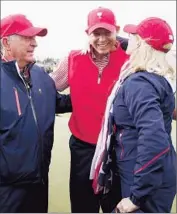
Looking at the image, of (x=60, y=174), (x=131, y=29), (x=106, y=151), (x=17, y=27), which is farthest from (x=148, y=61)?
(x=60, y=174)

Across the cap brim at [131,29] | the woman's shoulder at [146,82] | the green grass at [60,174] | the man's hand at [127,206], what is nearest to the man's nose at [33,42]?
the cap brim at [131,29]

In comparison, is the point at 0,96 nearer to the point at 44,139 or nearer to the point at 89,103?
the point at 44,139

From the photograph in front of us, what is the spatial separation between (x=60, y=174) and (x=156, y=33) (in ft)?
6.75

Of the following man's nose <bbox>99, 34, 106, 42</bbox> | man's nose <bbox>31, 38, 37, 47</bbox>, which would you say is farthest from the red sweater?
man's nose <bbox>31, 38, 37, 47</bbox>

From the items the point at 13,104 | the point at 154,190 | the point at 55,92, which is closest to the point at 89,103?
the point at 55,92

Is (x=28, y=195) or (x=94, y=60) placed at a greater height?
(x=94, y=60)

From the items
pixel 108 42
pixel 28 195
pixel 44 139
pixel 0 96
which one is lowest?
pixel 28 195

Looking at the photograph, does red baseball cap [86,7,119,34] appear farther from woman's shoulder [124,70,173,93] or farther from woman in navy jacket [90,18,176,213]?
woman's shoulder [124,70,173,93]

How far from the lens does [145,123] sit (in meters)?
1.24

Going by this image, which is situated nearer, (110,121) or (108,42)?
(110,121)

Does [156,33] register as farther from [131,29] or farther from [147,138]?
[147,138]

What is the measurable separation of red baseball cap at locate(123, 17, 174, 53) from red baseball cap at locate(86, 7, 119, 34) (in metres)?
0.39

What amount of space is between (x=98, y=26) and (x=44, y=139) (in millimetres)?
645

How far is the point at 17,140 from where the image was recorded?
4.82ft
